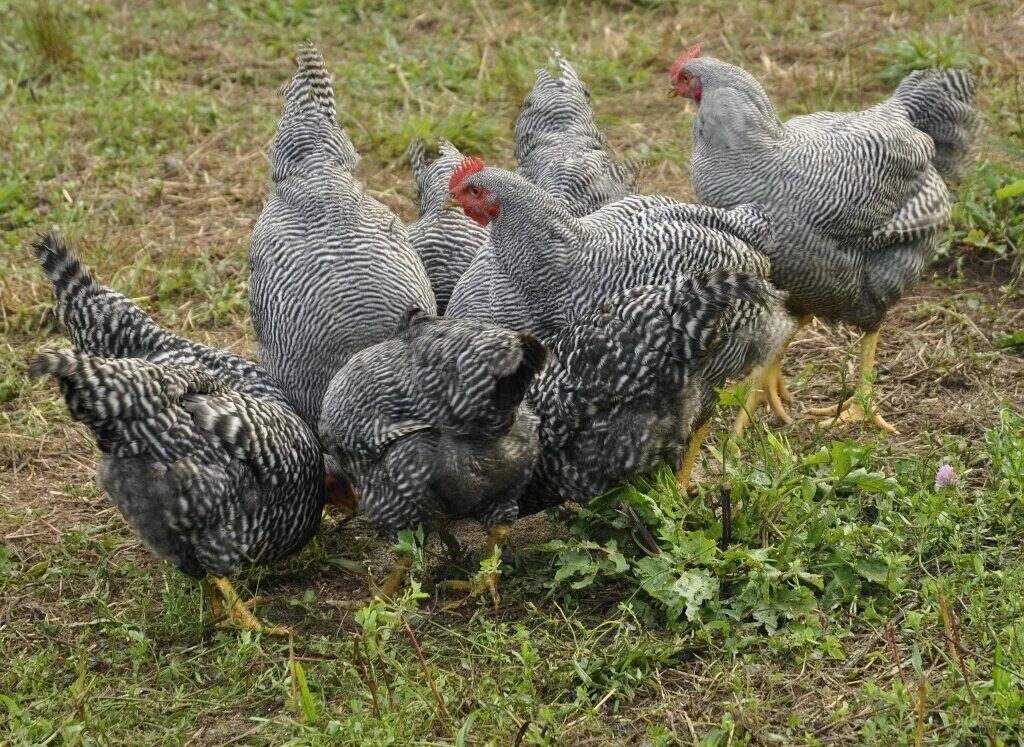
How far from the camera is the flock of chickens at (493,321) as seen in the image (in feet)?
14.1

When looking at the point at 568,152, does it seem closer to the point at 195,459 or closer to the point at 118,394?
the point at 195,459

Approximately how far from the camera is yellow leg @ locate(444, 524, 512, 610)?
443cm

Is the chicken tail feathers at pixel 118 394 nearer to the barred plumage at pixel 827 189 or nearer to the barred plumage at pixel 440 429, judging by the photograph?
the barred plumage at pixel 440 429

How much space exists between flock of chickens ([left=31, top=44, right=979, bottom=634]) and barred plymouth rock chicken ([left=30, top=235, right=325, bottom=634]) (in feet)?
0.03

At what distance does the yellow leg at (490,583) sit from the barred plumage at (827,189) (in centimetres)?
183

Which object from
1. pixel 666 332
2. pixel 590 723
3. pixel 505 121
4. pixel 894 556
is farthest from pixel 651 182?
pixel 590 723

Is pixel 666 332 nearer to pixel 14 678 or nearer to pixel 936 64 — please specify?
pixel 14 678

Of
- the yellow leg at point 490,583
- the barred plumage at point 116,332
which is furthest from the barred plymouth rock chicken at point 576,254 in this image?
the barred plumage at point 116,332

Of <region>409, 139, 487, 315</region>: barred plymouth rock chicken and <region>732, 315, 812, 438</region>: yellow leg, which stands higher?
<region>409, 139, 487, 315</region>: barred plymouth rock chicken

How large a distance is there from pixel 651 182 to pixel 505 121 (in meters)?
1.32

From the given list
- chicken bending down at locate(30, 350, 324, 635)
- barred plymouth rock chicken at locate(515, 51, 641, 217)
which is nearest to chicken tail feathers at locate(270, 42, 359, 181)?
barred plymouth rock chicken at locate(515, 51, 641, 217)

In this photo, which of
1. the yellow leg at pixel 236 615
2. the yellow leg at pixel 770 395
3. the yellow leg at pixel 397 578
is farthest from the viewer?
the yellow leg at pixel 770 395

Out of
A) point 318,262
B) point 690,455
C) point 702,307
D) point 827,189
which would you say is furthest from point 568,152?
point 702,307

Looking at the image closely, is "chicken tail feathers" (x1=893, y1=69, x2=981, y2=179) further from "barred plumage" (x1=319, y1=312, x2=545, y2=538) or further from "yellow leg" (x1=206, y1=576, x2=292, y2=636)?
"yellow leg" (x1=206, y1=576, x2=292, y2=636)
